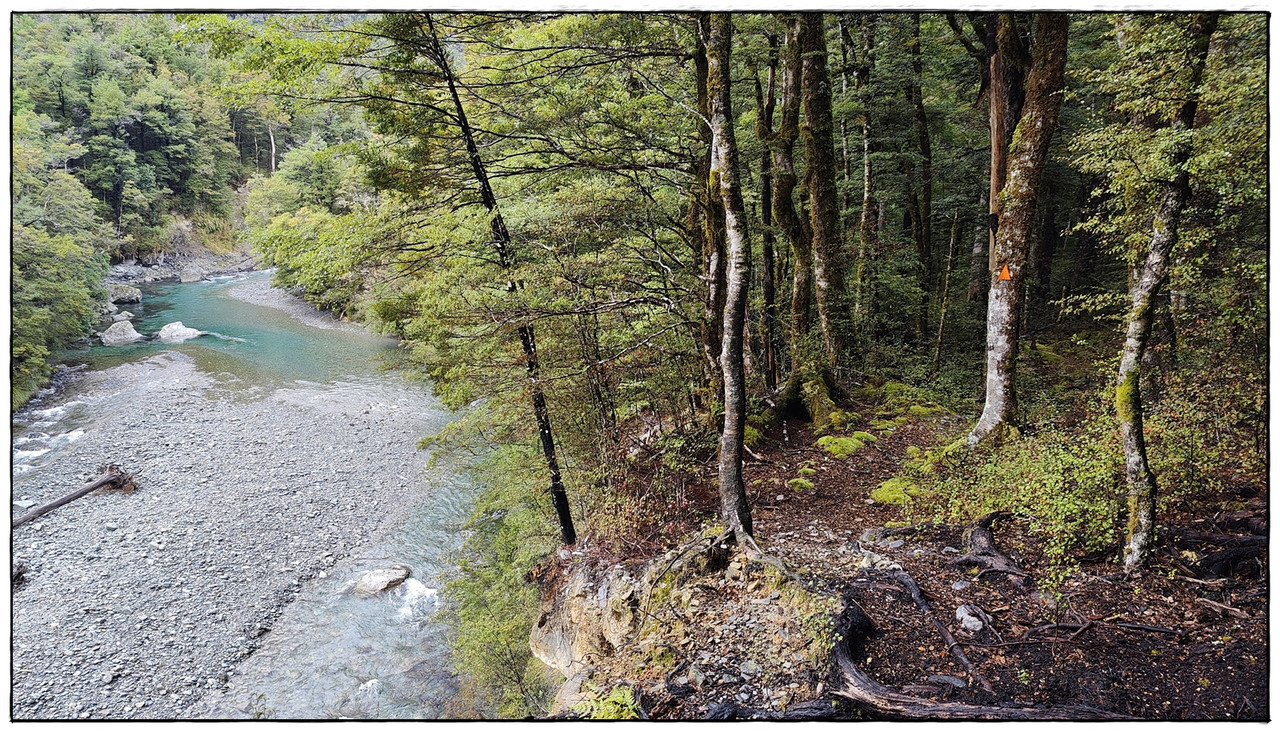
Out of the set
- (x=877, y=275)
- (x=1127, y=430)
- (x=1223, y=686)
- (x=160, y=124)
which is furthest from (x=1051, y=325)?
(x=160, y=124)

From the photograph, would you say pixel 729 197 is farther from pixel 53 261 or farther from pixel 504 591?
pixel 53 261

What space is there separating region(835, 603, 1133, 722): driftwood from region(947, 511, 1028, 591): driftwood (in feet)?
4.63

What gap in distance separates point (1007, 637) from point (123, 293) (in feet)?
118

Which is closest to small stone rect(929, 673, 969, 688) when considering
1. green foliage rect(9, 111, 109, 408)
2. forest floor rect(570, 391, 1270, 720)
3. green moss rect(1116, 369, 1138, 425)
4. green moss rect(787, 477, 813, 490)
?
forest floor rect(570, 391, 1270, 720)

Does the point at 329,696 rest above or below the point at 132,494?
below

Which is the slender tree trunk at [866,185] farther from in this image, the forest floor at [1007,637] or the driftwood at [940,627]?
the driftwood at [940,627]

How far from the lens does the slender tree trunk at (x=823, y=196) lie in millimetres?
8383

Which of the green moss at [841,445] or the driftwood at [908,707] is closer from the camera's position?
the driftwood at [908,707]

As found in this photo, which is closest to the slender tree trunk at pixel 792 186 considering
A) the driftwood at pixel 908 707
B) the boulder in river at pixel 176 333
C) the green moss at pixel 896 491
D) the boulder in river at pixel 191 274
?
the green moss at pixel 896 491

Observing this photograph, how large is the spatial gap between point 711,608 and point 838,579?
1.07 metres

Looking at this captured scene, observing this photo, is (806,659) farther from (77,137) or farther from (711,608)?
(77,137)

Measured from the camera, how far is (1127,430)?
11.9 feet

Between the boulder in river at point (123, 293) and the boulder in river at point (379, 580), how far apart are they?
24.6 meters

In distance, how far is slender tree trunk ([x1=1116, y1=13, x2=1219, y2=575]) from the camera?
3.05 metres
